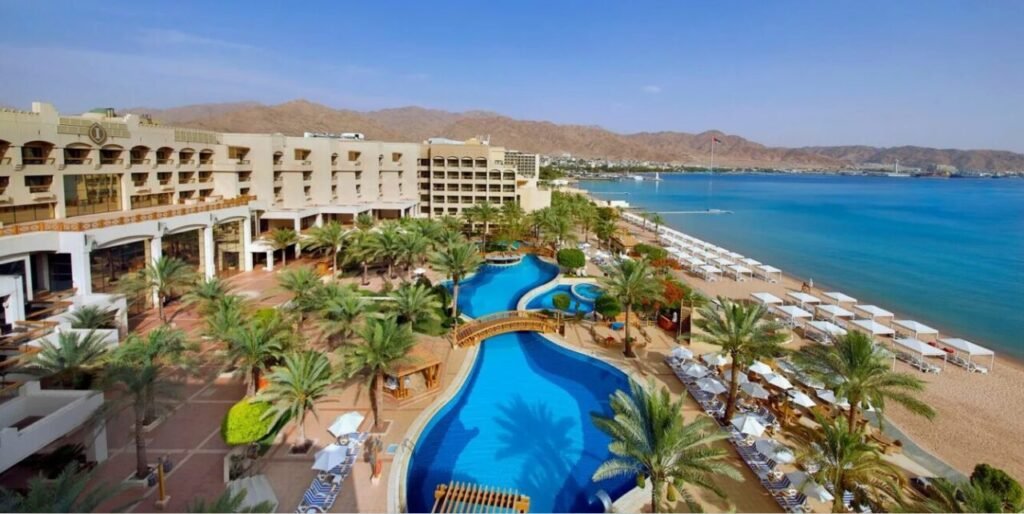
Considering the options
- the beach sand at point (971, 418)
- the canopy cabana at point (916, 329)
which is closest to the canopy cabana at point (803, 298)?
the canopy cabana at point (916, 329)

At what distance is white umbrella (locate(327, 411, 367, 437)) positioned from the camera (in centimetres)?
1435

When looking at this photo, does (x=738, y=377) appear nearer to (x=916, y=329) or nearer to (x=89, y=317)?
(x=916, y=329)

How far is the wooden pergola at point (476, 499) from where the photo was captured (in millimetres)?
12000

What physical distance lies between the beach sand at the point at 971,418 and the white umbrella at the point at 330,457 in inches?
650

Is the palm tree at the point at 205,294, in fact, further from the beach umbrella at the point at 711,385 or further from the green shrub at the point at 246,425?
the beach umbrella at the point at 711,385

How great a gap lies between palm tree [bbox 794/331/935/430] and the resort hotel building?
1877 cm

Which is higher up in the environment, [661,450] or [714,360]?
[661,450]

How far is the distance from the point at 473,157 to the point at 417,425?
4346cm

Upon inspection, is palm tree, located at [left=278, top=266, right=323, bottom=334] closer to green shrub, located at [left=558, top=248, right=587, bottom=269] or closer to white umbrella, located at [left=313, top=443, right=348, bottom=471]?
white umbrella, located at [left=313, top=443, right=348, bottom=471]

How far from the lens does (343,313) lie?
62.5 ft

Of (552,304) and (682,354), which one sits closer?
(682,354)

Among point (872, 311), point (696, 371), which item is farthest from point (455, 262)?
point (872, 311)

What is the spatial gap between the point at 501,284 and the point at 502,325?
35.6 ft

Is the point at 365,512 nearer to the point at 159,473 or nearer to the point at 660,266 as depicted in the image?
Result: the point at 159,473
